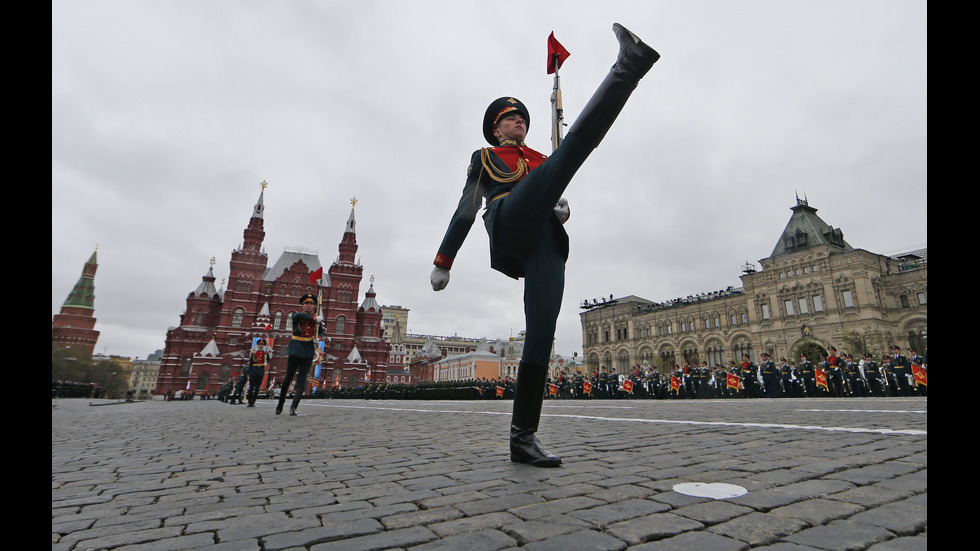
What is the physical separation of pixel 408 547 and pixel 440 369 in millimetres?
90964

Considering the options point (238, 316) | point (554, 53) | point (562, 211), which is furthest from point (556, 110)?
point (238, 316)

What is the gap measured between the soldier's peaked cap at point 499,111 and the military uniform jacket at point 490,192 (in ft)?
0.93

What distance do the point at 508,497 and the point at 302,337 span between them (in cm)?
837

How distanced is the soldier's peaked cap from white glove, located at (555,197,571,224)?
2.37ft

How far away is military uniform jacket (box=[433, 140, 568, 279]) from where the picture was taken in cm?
313

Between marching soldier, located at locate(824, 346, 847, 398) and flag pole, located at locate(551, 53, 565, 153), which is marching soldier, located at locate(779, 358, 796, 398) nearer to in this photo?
marching soldier, located at locate(824, 346, 847, 398)

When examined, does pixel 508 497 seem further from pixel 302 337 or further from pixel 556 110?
pixel 302 337

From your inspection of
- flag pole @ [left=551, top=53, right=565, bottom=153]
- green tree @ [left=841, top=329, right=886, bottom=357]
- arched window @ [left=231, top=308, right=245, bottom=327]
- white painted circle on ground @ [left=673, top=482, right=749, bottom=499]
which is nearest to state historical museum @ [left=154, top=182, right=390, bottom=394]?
arched window @ [left=231, top=308, right=245, bottom=327]

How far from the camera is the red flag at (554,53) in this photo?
149 inches

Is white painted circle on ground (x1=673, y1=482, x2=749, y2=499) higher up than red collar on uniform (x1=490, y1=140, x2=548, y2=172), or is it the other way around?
red collar on uniform (x1=490, y1=140, x2=548, y2=172)

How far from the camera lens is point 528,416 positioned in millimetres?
2873

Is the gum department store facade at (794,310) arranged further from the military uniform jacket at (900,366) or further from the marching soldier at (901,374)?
the marching soldier at (901,374)

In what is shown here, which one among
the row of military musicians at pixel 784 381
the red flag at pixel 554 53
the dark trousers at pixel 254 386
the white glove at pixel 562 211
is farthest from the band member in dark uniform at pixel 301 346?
the row of military musicians at pixel 784 381

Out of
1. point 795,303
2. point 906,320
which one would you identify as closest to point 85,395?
point 795,303
